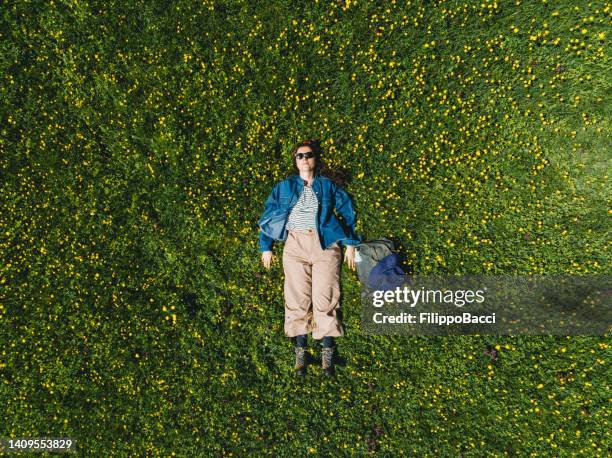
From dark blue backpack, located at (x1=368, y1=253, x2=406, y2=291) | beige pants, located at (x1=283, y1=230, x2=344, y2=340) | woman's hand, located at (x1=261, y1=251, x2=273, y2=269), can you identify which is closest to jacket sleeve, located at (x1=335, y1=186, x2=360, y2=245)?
beige pants, located at (x1=283, y1=230, x2=344, y2=340)

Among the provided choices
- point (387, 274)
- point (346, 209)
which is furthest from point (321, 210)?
point (387, 274)

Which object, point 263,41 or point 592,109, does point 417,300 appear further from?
point 263,41

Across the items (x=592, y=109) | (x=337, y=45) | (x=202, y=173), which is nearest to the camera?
(x=592, y=109)

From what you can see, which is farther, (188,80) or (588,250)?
(188,80)

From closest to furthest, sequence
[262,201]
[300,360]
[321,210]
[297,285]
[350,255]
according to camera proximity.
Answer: [321,210], [297,285], [350,255], [300,360], [262,201]

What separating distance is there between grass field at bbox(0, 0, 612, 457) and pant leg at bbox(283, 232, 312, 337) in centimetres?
50

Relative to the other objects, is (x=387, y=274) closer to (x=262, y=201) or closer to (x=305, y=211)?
(x=305, y=211)

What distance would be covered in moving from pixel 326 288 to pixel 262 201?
167 centimetres

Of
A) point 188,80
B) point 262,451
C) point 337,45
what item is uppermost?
point 337,45

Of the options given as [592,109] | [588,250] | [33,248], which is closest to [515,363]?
[588,250]

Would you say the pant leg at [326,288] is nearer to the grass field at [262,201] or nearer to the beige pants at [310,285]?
the beige pants at [310,285]

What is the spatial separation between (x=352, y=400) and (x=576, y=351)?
3.19 metres

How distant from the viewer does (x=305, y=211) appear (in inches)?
170

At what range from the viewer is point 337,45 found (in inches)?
179
